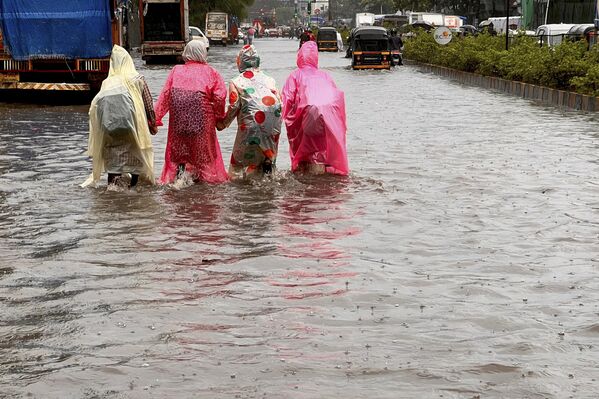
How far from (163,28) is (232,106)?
1457 inches

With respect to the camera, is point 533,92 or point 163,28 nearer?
point 533,92

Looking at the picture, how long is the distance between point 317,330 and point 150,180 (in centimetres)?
546

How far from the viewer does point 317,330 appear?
6391 mm

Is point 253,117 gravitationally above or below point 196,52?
below

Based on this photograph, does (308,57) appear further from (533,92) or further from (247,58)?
(533,92)

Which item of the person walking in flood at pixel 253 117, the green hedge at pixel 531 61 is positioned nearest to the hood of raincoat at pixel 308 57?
the person walking in flood at pixel 253 117

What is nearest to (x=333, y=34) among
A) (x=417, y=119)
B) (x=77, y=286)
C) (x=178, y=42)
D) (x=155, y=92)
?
(x=178, y=42)

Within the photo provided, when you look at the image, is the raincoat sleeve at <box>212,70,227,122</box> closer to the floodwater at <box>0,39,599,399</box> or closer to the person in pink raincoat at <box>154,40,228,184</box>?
the person in pink raincoat at <box>154,40,228,184</box>

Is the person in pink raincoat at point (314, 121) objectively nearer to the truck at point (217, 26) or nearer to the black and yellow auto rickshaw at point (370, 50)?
the black and yellow auto rickshaw at point (370, 50)

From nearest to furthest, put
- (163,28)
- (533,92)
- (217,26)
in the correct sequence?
(533,92) → (163,28) → (217,26)

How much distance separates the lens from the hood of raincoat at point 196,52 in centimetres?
1159

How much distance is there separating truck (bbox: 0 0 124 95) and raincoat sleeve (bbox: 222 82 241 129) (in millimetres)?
12715

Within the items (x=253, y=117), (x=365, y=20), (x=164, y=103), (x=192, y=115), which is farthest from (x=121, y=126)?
(x=365, y=20)

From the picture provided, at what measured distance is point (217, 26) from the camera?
261 ft
